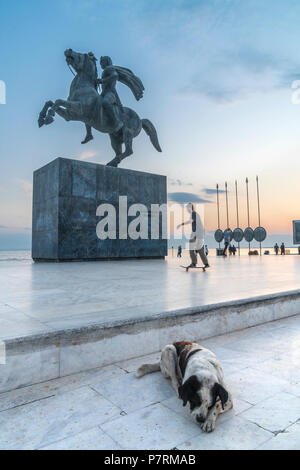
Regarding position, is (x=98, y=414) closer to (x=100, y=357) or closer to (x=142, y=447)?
(x=142, y=447)

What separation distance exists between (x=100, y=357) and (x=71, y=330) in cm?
36

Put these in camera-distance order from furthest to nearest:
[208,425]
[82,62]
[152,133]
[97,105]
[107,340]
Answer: [152,133]
[97,105]
[82,62]
[107,340]
[208,425]

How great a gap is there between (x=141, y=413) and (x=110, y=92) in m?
13.6

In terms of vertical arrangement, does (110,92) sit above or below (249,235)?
above

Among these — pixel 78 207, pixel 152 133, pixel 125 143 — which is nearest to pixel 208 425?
pixel 78 207

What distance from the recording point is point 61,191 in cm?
1179

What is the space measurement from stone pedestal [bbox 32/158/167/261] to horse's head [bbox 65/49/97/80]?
12.3 ft

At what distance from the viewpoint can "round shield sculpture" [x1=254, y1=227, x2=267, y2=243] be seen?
3102 cm

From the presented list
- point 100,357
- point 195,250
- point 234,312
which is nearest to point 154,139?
point 195,250

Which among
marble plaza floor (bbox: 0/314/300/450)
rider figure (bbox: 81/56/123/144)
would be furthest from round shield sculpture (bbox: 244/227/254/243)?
marble plaza floor (bbox: 0/314/300/450)

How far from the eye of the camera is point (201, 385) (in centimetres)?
163

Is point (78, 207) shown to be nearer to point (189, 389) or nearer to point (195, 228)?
point (195, 228)

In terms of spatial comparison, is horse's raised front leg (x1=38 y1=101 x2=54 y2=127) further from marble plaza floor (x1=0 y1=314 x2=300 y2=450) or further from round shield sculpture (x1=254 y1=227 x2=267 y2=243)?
round shield sculpture (x1=254 y1=227 x2=267 y2=243)

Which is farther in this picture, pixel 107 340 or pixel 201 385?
pixel 107 340
